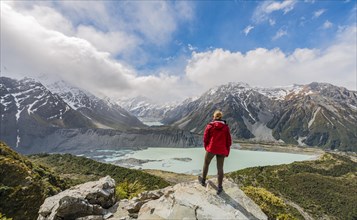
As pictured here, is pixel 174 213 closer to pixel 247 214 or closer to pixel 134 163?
pixel 247 214

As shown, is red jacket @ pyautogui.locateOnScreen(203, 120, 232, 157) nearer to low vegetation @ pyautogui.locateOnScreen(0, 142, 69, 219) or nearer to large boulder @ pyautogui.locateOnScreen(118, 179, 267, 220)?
large boulder @ pyautogui.locateOnScreen(118, 179, 267, 220)

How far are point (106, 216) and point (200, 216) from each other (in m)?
5.28

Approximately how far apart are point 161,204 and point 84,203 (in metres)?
4.19

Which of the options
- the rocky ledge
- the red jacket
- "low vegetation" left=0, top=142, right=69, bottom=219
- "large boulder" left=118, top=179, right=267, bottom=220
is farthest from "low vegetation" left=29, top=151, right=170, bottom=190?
the red jacket

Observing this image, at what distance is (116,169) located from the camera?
116m

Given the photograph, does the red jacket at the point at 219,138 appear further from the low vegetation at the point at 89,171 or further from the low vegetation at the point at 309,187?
the low vegetation at the point at 309,187

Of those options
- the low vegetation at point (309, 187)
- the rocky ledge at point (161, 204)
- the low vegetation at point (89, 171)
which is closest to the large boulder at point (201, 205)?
the rocky ledge at point (161, 204)

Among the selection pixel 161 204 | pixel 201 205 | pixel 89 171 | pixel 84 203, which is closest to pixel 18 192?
pixel 84 203

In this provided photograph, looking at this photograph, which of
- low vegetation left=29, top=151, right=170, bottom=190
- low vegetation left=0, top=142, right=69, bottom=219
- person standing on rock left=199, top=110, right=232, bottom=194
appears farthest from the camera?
low vegetation left=29, top=151, right=170, bottom=190

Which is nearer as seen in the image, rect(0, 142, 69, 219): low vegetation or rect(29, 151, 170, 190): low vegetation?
rect(0, 142, 69, 219): low vegetation

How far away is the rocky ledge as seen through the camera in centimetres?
975

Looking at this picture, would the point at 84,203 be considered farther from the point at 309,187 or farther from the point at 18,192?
the point at 309,187

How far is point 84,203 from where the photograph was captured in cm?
1213

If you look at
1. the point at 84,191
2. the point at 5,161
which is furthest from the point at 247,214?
the point at 5,161
